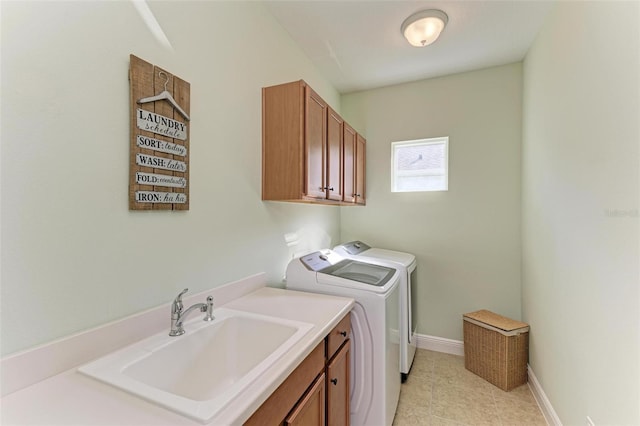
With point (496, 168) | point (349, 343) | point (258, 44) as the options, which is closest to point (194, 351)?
point (349, 343)

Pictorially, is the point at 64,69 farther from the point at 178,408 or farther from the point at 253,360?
the point at 253,360

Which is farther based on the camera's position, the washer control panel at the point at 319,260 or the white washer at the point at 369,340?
the washer control panel at the point at 319,260

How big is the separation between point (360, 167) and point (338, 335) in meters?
1.87

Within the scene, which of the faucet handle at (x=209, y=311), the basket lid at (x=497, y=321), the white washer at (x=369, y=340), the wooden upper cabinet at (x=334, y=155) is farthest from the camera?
the basket lid at (x=497, y=321)

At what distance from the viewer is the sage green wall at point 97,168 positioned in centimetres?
79

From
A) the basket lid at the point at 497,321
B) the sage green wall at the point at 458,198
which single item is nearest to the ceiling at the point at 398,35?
the sage green wall at the point at 458,198

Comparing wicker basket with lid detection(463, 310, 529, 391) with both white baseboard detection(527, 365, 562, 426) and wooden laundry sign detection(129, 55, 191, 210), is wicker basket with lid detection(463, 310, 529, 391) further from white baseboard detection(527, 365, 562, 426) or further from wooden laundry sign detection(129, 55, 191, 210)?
wooden laundry sign detection(129, 55, 191, 210)

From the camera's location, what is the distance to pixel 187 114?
1.28m

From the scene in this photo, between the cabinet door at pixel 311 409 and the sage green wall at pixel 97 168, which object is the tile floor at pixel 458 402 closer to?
the cabinet door at pixel 311 409

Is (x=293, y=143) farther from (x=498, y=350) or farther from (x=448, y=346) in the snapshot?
(x=448, y=346)

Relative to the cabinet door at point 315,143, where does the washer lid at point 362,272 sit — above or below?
below

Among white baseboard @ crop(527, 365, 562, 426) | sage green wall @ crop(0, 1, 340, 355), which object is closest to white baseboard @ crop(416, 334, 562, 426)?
white baseboard @ crop(527, 365, 562, 426)

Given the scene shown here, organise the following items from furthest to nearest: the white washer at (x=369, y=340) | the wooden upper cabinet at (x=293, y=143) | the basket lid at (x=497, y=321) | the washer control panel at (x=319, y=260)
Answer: the basket lid at (x=497, y=321)
the washer control panel at (x=319, y=260)
the wooden upper cabinet at (x=293, y=143)
the white washer at (x=369, y=340)

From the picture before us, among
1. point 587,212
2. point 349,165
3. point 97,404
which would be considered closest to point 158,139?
point 97,404
